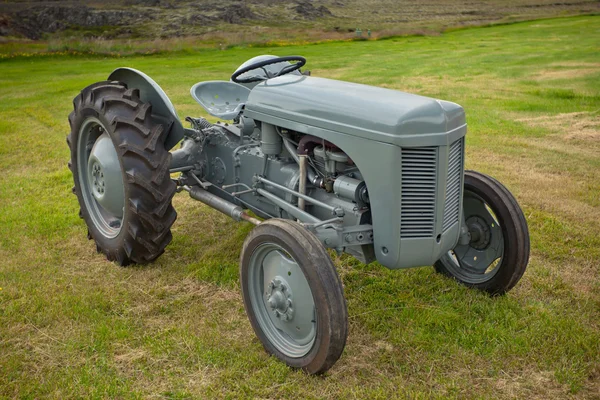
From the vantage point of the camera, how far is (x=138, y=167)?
12.1 ft

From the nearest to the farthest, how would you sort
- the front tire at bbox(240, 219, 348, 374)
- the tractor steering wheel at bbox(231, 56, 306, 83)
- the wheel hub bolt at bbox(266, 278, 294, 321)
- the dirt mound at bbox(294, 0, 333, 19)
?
the front tire at bbox(240, 219, 348, 374) < the wheel hub bolt at bbox(266, 278, 294, 321) < the tractor steering wheel at bbox(231, 56, 306, 83) < the dirt mound at bbox(294, 0, 333, 19)

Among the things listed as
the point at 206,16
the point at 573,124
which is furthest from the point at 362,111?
the point at 206,16

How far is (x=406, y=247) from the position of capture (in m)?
2.98

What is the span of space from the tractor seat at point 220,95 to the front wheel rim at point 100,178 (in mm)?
875

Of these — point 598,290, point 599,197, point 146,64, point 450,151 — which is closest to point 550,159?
point 599,197

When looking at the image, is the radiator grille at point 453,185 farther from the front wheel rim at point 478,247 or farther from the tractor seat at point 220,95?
the tractor seat at point 220,95

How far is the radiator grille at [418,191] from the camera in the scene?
9.45 feet

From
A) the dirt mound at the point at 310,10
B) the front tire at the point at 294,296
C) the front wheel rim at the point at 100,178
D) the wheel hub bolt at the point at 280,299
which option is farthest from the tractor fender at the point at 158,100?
the dirt mound at the point at 310,10

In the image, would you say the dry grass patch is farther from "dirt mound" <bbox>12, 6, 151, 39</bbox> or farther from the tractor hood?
"dirt mound" <bbox>12, 6, 151, 39</bbox>

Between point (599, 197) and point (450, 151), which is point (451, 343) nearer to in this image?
point (450, 151)

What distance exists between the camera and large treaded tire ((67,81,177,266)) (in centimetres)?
369

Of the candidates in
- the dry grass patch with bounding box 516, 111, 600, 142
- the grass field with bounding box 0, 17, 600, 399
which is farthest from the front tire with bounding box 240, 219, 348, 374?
the dry grass patch with bounding box 516, 111, 600, 142

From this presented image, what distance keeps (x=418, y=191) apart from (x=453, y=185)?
0.37m

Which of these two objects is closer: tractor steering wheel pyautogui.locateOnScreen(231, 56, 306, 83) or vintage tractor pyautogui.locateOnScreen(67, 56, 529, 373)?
vintage tractor pyautogui.locateOnScreen(67, 56, 529, 373)
